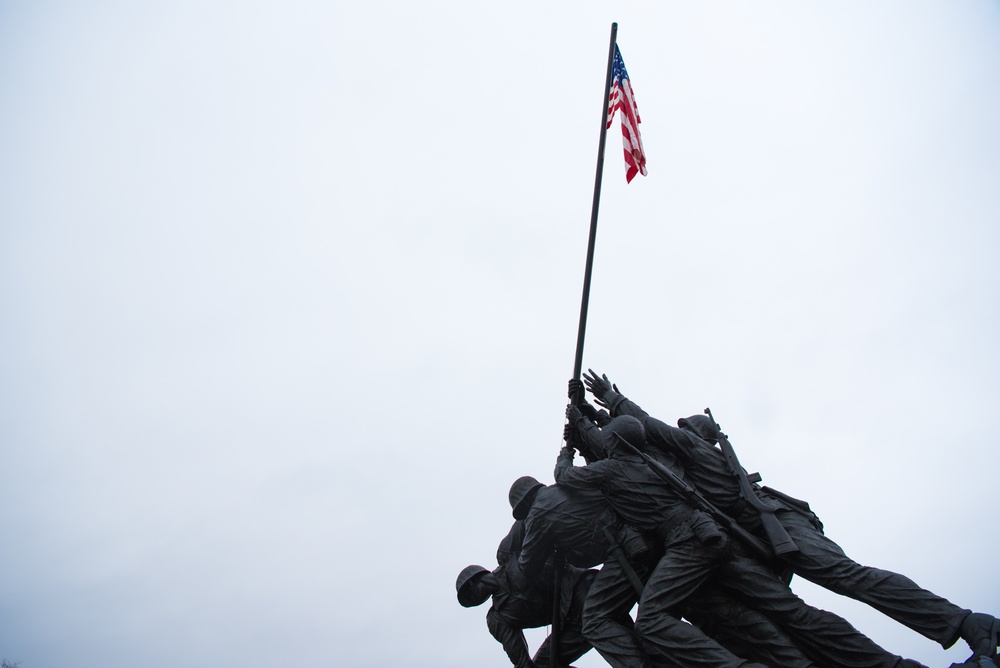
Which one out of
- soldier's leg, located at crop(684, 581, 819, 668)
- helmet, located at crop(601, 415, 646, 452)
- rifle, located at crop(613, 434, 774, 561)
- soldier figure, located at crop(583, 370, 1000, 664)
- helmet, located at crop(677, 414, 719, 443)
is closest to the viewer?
soldier figure, located at crop(583, 370, 1000, 664)

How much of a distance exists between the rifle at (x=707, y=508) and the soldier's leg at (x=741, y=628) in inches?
23.3

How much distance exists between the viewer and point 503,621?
30.8 feet

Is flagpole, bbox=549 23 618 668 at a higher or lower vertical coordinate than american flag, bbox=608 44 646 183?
lower

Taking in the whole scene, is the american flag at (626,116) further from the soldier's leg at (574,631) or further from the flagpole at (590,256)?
the soldier's leg at (574,631)

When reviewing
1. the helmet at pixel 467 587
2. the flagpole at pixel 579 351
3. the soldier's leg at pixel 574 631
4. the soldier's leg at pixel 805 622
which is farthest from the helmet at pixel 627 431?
the helmet at pixel 467 587

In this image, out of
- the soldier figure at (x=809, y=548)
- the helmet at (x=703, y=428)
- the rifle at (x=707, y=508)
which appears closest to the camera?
the soldier figure at (x=809, y=548)

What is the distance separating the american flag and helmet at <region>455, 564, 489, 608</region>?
18.5 feet

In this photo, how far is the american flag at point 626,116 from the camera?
10625mm

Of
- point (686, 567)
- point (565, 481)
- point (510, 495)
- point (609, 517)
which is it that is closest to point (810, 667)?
point (686, 567)

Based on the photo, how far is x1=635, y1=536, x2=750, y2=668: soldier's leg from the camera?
734 cm

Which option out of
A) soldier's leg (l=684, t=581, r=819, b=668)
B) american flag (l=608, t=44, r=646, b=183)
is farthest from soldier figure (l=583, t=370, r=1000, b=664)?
american flag (l=608, t=44, r=646, b=183)

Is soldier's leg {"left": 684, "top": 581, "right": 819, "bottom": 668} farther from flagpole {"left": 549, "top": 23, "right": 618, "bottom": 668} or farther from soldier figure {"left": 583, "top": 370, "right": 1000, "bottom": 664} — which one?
flagpole {"left": 549, "top": 23, "right": 618, "bottom": 668}

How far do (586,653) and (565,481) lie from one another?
229 cm

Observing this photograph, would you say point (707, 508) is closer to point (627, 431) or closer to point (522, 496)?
point (627, 431)
